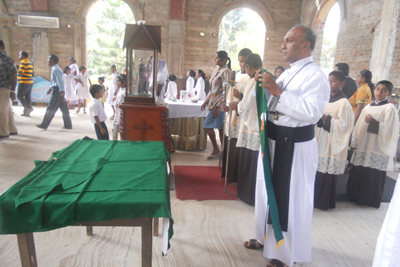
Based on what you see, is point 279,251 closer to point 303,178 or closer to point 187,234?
point 303,178

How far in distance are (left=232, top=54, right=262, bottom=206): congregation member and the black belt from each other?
1.29 metres

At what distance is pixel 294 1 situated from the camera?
11.6 meters

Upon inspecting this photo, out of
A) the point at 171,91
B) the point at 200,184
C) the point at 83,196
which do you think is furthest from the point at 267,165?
the point at 171,91

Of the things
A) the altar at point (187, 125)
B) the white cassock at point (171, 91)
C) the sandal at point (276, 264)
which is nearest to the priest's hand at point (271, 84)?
the sandal at point (276, 264)

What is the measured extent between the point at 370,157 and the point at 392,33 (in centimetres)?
424

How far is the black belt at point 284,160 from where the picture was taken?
7.13 feet

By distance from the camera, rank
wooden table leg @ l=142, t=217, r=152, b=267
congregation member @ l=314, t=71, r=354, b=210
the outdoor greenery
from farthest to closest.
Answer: the outdoor greenery
congregation member @ l=314, t=71, r=354, b=210
wooden table leg @ l=142, t=217, r=152, b=267

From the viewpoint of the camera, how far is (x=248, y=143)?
360cm

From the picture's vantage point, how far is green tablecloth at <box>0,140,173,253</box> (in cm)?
138

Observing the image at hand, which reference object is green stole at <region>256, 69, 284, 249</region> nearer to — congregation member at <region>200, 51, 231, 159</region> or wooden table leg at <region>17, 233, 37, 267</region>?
wooden table leg at <region>17, 233, 37, 267</region>

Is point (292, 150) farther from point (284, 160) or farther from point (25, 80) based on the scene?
point (25, 80)

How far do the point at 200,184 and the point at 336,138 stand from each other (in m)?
1.96

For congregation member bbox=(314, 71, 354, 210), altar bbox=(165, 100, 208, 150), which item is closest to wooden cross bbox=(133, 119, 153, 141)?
altar bbox=(165, 100, 208, 150)

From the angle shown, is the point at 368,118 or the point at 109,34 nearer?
the point at 368,118
